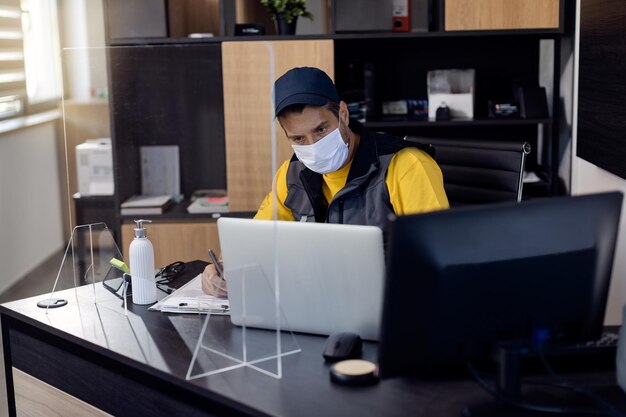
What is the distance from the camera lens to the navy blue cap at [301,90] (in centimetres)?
232

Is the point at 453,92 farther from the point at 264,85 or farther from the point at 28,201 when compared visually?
the point at 28,201

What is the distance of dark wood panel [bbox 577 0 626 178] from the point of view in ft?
8.91

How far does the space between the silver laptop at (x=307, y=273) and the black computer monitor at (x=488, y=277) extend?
253 mm

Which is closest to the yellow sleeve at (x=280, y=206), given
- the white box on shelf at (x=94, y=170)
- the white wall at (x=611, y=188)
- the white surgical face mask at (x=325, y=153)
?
the white surgical face mask at (x=325, y=153)

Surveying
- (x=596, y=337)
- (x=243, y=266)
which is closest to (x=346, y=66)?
(x=243, y=266)

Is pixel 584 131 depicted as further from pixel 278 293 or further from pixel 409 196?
pixel 278 293

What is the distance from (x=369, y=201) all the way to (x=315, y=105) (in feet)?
1.20

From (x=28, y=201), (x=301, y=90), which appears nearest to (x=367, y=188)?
(x=301, y=90)

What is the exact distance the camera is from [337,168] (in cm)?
252

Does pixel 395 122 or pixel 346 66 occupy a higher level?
pixel 346 66

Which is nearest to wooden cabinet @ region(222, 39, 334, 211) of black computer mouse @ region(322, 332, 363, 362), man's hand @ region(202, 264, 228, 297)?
man's hand @ region(202, 264, 228, 297)

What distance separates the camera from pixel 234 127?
3877mm

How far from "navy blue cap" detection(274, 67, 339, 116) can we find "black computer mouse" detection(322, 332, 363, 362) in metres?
0.71

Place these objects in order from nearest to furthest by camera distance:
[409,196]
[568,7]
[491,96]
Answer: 1. [409,196]
2. [568,7]
3. [491,96]
